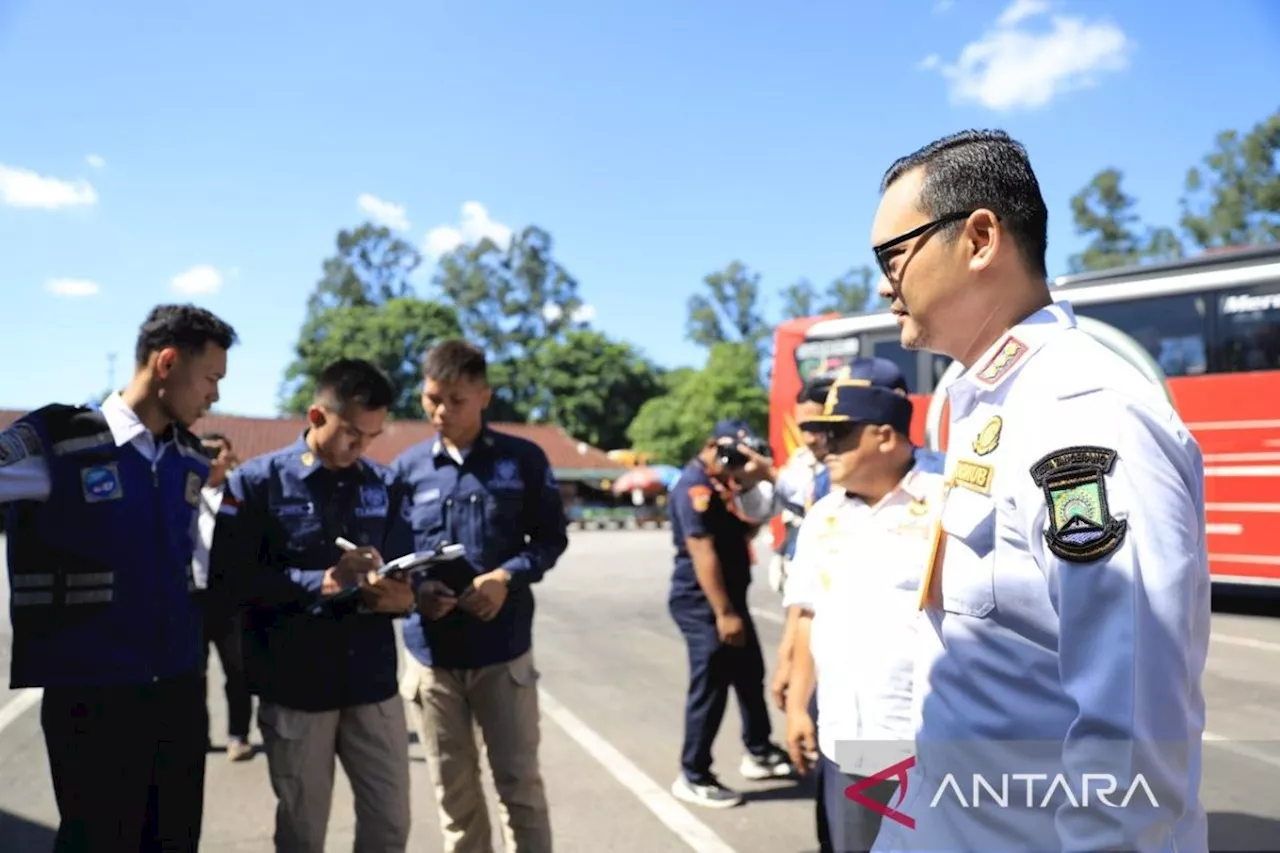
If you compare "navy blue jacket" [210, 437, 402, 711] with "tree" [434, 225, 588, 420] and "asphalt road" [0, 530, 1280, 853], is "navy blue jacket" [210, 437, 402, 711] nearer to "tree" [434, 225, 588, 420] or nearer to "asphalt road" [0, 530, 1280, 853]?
"asphalt road" [0, 530, 1280, 853]

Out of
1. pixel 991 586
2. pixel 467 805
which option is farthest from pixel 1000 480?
pixel 467 805

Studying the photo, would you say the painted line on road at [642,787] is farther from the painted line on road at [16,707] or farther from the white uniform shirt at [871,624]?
the painted line on road at [16,707]

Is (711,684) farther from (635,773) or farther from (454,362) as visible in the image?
(454,362)

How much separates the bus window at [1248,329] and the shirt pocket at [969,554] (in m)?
9.25

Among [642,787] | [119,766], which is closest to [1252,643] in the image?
[642,787]

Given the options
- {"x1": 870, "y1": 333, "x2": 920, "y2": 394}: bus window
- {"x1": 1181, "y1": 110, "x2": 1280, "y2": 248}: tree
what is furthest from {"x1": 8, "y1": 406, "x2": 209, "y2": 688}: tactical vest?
{"x1": 1181, "y1": 110, "x2": 1280, "y2": 248}: tree

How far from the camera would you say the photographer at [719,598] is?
13.4 ft

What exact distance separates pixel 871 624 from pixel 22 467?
220 cm

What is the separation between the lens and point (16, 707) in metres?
5.90

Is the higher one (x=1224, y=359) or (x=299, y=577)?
(x=1224, y=359)

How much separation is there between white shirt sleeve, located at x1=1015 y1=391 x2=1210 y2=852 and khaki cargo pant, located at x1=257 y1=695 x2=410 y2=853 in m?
2.42

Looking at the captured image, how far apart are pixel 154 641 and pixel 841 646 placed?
188 centimetres

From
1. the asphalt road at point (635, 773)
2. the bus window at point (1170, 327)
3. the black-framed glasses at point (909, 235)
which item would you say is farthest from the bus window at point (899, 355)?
the black-framed glasses at point (909, 235)

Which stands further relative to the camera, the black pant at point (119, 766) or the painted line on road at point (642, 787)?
the painted line on road at point (642, 787)
